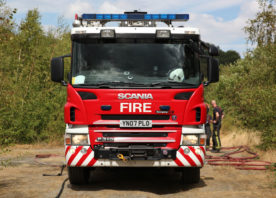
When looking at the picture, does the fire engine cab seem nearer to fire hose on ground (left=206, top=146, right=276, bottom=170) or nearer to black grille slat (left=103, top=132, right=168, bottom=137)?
black grille slat (left=103, top=132, right=168, bottom=137)

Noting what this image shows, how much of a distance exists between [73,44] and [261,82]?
1230 centimetres

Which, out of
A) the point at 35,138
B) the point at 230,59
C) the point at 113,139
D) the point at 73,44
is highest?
the point at 230,59

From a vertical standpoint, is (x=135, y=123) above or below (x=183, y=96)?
below

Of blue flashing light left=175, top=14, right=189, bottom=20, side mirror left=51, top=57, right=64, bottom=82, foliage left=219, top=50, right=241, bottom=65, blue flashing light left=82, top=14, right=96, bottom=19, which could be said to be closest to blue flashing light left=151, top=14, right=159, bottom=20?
blue flashing light left=175, top=14, right=189, bottom=20

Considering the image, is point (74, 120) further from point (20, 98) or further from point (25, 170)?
point (20, 98)

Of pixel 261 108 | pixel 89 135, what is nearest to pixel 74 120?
pixel 89 135

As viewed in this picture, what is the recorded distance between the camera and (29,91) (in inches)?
734

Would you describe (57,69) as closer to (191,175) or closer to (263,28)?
(191,175)

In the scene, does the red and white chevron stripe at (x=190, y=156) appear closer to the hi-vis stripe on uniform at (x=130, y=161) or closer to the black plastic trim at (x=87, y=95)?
the hi-vis stripe on uniform at (x=130, y=161)

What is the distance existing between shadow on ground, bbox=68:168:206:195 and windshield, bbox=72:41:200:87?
2.00 meters

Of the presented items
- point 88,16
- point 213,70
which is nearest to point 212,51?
point 213,70

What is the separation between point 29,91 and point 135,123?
467 inches

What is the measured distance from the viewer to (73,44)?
8195 mm

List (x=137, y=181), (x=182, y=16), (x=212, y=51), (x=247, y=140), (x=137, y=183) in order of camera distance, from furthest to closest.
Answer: (x=247, y=140) → (x=182, y=16) → (x=137, y=181) → (x=137, y=183) → (x=212, y=51)
